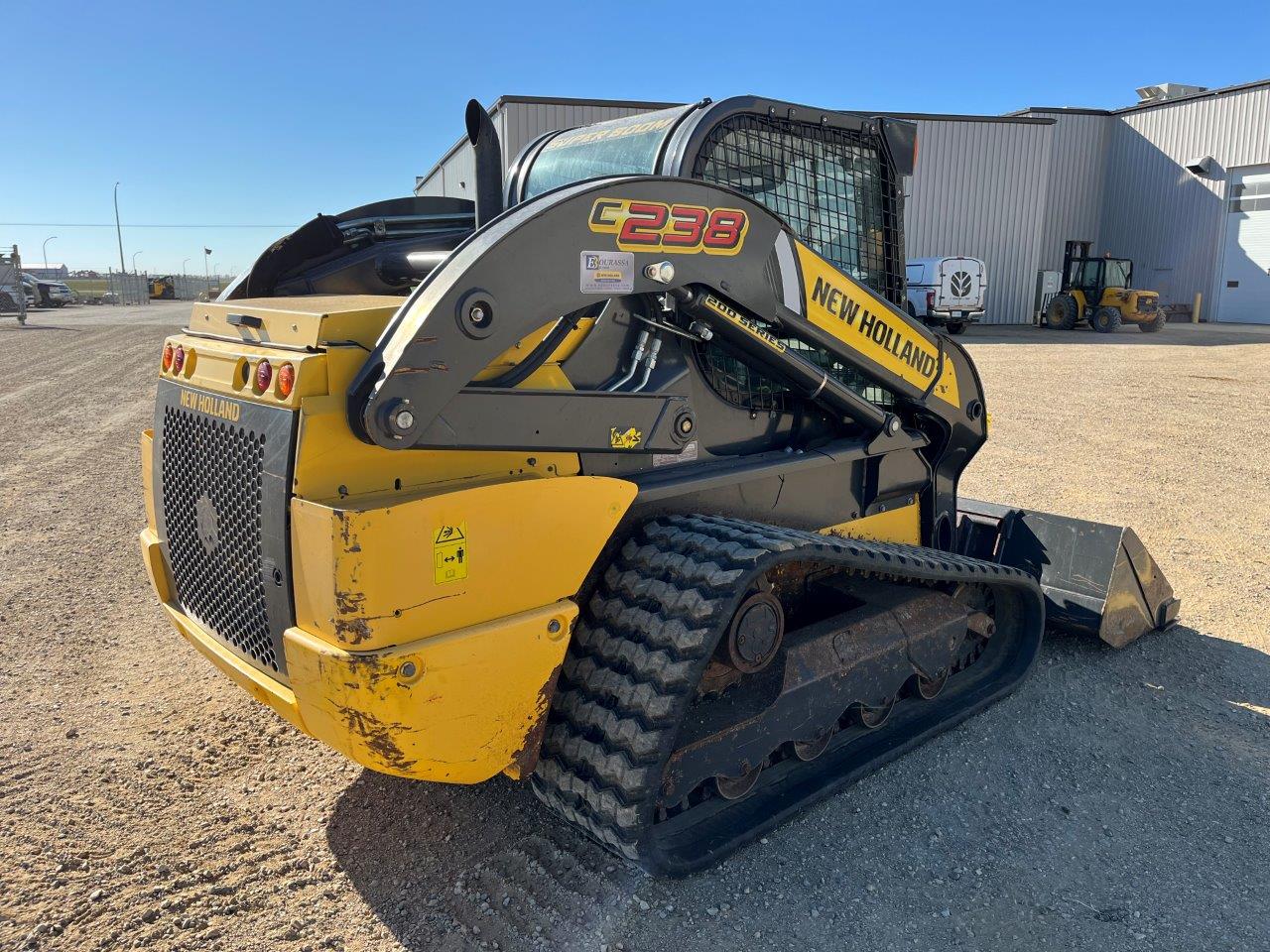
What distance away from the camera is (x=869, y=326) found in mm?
3721

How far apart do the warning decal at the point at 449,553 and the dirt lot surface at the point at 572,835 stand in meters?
0.99

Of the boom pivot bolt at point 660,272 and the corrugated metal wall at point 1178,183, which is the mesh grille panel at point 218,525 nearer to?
the boom pivot bolt at point 660,272

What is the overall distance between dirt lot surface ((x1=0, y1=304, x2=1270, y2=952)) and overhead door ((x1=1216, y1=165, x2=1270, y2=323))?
95.9 ft

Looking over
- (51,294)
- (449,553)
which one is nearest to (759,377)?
(449,553)

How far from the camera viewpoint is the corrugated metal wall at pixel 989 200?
29.1 m

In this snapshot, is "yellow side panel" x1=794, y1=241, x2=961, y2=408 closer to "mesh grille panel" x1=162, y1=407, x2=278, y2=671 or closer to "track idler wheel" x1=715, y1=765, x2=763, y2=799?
"track idler wheel" x1=715, y1=765, x2=763, y2=799

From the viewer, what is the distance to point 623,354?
9.88 feet

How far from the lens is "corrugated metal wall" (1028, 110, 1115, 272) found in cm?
3266

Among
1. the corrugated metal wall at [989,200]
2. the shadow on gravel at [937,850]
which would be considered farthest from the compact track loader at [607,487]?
the corrugated metal wall at [989,200]

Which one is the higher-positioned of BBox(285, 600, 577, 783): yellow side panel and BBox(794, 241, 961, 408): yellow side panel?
BBox(794, 241, 961, 408): yellow side panel

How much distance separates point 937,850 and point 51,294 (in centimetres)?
4195

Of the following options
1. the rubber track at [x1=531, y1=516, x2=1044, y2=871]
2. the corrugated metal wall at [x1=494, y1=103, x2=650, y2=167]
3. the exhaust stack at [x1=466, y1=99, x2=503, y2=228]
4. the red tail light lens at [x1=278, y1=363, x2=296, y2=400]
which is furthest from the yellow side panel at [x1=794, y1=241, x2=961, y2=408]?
the corrugated metal wall at [x1=494, y1=103, x2=650, y2=167]

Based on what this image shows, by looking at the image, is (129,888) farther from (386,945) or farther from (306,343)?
(306,343)

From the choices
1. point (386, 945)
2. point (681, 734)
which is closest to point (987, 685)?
point (681, 734)
